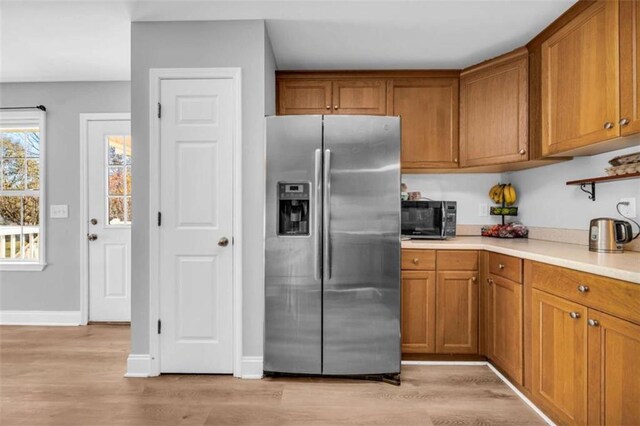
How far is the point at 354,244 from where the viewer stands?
Answer: 242cm

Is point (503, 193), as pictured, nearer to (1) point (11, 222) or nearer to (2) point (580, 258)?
(2) point (580, 258)

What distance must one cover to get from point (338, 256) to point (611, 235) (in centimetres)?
158

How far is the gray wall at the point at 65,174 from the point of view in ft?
12.1

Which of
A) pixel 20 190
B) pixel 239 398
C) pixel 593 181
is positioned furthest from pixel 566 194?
pixel 20 190

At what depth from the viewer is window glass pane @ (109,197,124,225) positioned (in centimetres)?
368

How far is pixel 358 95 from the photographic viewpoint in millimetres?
3131

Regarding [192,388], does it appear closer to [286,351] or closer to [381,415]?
[286,351]

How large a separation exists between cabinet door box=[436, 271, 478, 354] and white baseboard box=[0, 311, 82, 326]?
3439mm

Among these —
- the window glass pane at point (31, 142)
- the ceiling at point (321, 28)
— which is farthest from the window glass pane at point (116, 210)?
the ceiling at point (321, 28)

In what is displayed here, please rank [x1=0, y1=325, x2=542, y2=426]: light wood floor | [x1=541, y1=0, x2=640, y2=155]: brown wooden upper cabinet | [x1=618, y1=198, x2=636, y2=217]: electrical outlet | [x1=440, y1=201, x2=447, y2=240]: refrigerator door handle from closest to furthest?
[x1=541, y1=0, x2=640, y2=155]: brown wooden upper cabinet → [x1=0, y1=325, x2=542, y2=426]: light wood floor → [x1=618, y1=198, x2=636, y2=217]: electrical outlet → [x1=440, y1=201, x2=447, y2=240]: refrigerator door handle

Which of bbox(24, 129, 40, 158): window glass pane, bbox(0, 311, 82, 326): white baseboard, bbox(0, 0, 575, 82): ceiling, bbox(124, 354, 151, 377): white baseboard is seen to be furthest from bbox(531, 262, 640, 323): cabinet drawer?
bbox(24, 129, 40, 158): window glass pane

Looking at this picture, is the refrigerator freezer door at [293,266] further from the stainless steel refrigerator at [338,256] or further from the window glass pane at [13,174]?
the window glass pane at [13,174]

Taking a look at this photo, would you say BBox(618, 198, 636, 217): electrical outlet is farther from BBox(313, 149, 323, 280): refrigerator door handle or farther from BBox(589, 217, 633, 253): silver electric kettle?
BBox(313, 149, 323, 280): refrigerator door handle

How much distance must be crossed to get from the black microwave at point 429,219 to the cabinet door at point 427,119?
14.7 inches
